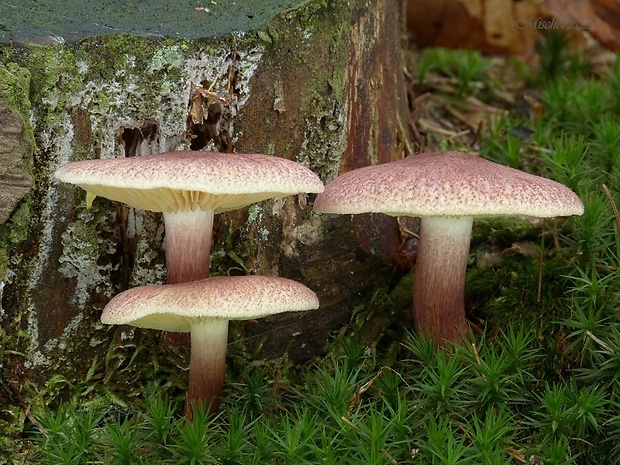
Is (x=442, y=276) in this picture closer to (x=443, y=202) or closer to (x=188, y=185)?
(x=443, y=202)

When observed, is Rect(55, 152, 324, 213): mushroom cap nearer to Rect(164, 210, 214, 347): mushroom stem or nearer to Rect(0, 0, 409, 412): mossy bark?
Rect(164, 210, 214, 347): mushroom stem

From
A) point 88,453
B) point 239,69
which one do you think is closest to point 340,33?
point 239,69

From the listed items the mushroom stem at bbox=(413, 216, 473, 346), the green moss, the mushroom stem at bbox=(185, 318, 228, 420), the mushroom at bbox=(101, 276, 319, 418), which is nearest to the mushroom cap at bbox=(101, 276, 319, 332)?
the mushroom at bbox=(101, 276, 319, 418)

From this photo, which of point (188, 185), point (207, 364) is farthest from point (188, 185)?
point (207, 364)

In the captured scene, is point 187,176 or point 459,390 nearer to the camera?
point 187,176

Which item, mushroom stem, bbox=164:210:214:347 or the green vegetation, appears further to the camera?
mushroom stem, bbox=164:210:214:347

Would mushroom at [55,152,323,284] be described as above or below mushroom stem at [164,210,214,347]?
above
